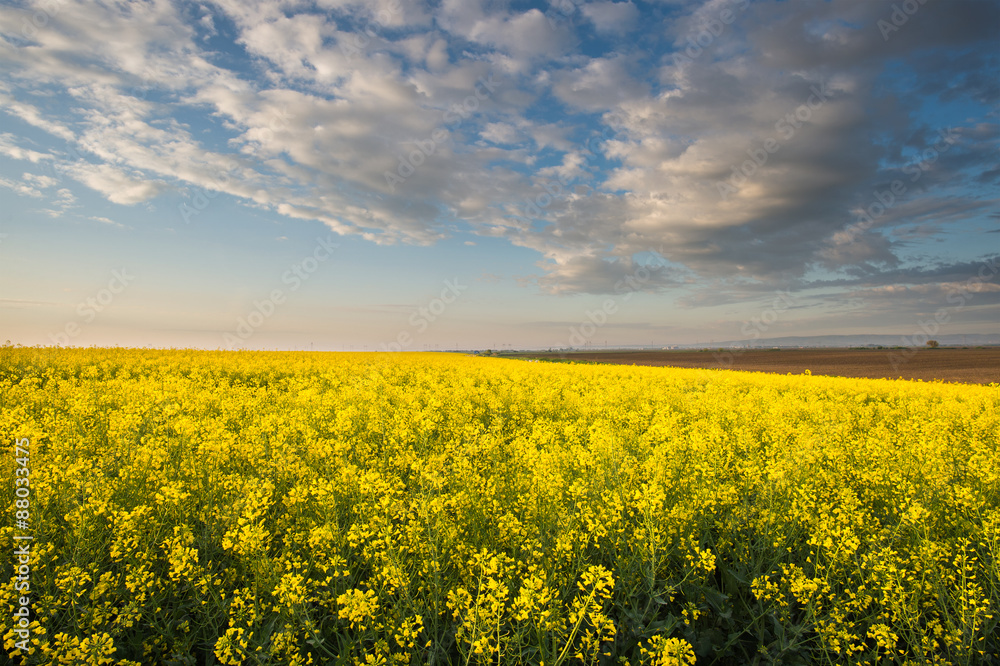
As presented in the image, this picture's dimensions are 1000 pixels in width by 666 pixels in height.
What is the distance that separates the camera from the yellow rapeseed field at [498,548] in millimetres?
2939

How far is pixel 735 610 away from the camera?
12.2 ft

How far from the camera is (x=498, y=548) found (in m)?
3.92

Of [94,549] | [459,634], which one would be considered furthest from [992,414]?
[94,549]

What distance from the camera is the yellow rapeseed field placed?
2.94 metres

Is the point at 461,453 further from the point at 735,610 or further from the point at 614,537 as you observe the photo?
the point at 735,610

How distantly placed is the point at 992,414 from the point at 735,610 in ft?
34.1
